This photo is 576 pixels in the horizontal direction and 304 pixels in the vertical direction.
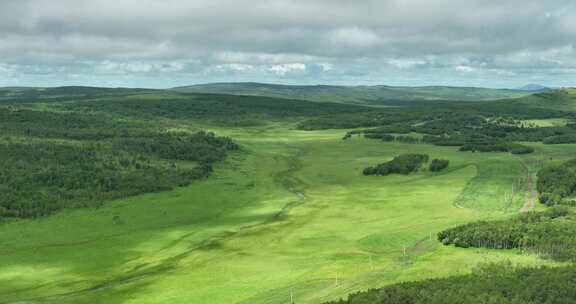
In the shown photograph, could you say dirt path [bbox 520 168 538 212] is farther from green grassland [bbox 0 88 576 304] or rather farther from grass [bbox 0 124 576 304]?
grass [bbox 0 124 576 304]

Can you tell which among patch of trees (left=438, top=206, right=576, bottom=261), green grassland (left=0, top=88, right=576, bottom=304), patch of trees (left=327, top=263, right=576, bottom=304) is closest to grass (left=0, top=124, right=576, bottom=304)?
green grassland (left=0, top=88, right=576, bottom=304)

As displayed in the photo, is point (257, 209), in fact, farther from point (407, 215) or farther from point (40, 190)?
point (40, 190)

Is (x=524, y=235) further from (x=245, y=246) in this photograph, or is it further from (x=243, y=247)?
(x=243, y=247)

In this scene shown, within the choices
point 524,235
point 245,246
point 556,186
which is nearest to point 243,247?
point 245,246

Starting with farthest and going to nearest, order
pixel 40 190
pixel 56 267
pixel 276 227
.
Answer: pixel 40 190
pixel 276 227
pixel 56 267

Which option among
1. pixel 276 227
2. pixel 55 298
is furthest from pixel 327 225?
pixel 55 298

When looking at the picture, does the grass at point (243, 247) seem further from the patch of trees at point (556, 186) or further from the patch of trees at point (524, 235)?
the patch of trees at point (556, 186)

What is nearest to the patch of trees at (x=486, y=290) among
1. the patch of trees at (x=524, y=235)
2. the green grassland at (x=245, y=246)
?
the green grassland at (x=245, y=246)
